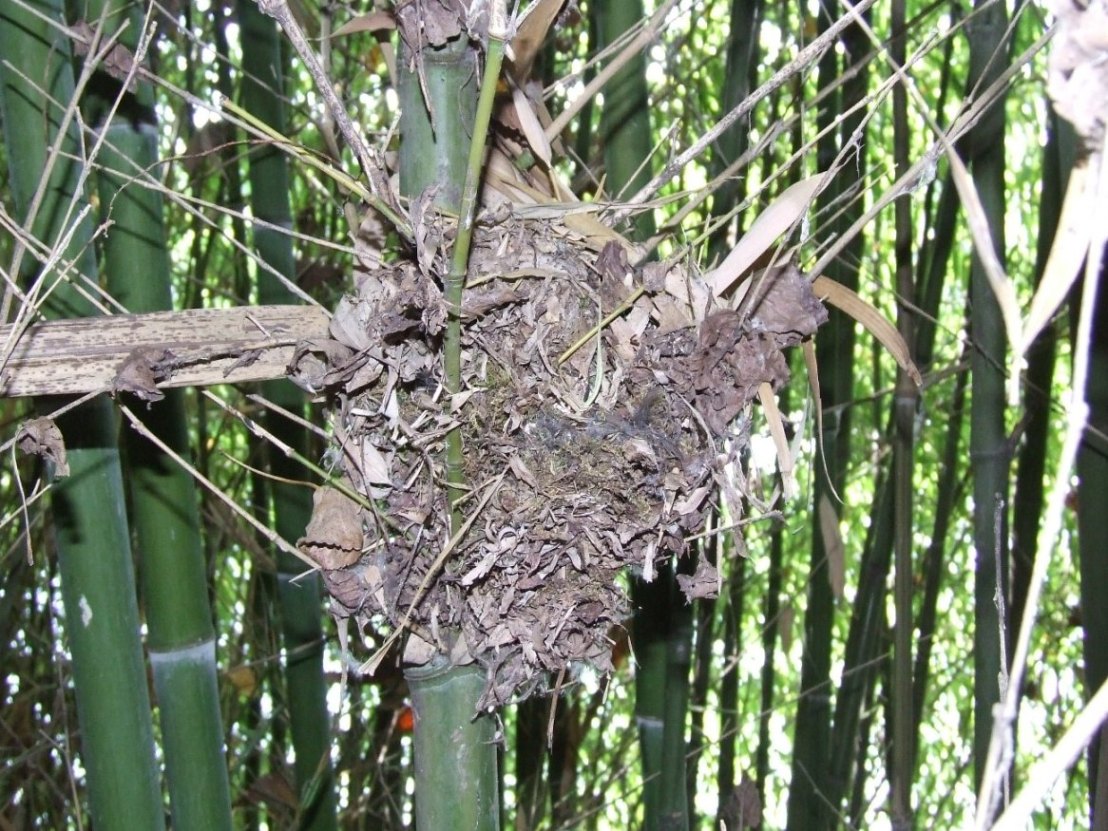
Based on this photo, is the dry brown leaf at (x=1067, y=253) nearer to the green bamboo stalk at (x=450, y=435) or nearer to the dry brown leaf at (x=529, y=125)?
the green bamboo stalk at (x=450, y=435)

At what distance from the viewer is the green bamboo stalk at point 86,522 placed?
0.90 metres

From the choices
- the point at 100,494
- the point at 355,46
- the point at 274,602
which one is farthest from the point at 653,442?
the point at 355,46

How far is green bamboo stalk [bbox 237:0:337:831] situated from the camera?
4.22 ft

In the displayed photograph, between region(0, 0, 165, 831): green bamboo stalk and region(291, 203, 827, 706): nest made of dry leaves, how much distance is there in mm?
282

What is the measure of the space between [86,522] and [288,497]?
1.40ft

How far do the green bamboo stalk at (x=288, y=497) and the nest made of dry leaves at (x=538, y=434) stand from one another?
572mm

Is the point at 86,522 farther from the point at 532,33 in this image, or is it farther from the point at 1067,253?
the point at 1067,253

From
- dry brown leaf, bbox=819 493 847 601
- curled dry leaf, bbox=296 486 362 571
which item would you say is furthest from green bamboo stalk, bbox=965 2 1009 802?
curled dry leaf, bbox=296 486 362 571

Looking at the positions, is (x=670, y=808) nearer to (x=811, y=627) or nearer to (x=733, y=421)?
(x=811, y=627)

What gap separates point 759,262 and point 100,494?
54cm

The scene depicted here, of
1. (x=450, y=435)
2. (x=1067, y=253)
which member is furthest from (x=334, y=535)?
(x=1067, y=253)

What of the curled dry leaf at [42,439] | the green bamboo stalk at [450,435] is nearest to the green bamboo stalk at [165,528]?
the curled dry leaf at [42,439]

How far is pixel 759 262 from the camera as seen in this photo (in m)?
0.75

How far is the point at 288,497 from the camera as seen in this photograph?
52.4 inches
